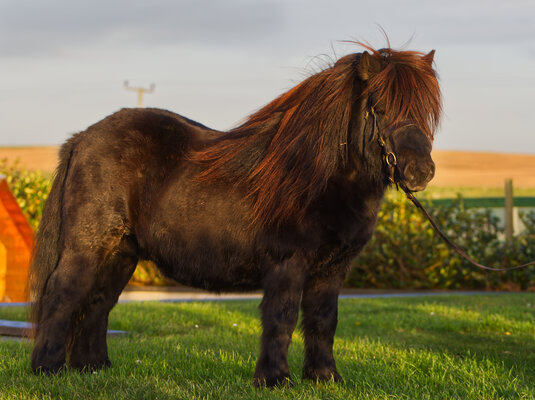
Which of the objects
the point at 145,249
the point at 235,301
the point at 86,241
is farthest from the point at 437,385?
the point at 235,301

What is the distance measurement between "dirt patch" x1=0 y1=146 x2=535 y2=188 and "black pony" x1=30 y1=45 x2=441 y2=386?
2764 centimetres

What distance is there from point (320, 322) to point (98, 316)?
1.74 meters

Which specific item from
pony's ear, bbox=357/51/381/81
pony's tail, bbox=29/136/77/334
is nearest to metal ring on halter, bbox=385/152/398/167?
pony's ear, bbox=357/51/381/81

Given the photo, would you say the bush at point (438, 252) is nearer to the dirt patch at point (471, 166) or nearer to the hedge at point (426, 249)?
the hedge at point (426, 249)

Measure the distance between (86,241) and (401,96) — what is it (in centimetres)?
248

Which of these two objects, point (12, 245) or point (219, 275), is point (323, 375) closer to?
point (219, 275)

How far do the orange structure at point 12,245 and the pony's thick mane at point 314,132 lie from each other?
538 centimetres

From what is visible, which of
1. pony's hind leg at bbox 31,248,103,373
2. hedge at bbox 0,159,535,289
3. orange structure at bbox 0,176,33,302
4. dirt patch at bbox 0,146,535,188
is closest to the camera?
pony's hind leg at bbox 31,248,103,373

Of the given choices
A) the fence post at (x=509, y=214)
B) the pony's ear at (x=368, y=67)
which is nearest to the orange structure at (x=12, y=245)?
the pony's ear at (x=368, y=67)

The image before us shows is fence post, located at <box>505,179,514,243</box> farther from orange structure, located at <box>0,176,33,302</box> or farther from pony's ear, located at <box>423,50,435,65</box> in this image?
pony's ear, located at <box>423,50,435,65</box>

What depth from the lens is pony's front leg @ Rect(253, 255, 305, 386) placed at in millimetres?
4207

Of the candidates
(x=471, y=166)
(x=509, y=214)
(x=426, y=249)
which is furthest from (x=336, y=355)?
(x=471, y=166)

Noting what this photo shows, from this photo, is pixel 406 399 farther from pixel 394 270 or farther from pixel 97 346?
pixel 394 270

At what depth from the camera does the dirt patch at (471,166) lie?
108 feet
